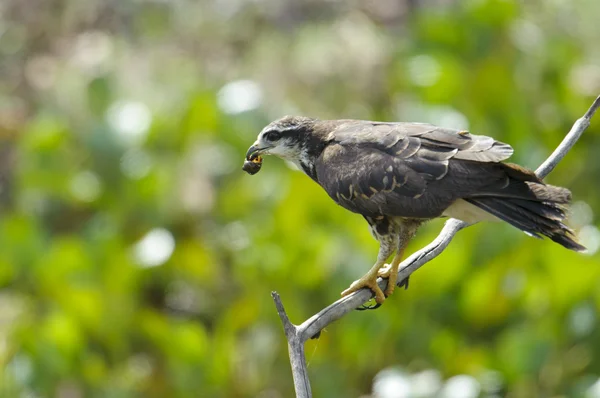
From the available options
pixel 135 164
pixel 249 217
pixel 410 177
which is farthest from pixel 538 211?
pixel 135 164

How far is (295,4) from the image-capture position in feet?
38.5

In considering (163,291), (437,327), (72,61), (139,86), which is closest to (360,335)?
(437,327)

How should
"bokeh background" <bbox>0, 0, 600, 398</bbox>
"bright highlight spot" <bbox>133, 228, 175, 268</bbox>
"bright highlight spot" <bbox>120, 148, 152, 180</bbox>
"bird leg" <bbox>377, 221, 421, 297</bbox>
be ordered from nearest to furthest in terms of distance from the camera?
"bird leg" <bbox>377, 221, 421, 297</bbox>, "bokeh background" <bbox>0, 0, 600, 398</bbox>, "bright highlight spot" <bbox>133, 228, 175, 268</bbox>, "bright highlight spot" <bbox>120, 148, 152, 180</bbox>

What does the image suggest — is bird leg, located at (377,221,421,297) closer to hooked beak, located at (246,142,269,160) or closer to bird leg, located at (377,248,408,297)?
bird leg, located at (377,248,408,297)

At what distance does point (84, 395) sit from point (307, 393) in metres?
3.02

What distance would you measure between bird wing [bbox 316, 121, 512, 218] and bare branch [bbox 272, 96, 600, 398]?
409mm

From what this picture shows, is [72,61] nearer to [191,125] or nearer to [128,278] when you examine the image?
[191,125]

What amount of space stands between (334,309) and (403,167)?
0.64 m

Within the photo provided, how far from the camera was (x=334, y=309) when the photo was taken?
12.5ft

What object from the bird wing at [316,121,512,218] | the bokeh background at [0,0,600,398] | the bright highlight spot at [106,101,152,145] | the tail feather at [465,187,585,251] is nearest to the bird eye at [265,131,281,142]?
the bird wing at [316,121,512,218]

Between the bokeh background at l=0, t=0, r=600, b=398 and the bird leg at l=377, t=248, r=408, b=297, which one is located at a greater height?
the bird leg at l=377, t=248, r=408, b=297

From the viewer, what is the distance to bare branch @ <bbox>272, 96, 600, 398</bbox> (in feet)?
11.4

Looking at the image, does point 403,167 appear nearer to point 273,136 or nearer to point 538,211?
point 538,211

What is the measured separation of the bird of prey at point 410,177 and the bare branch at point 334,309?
10 centimetres
